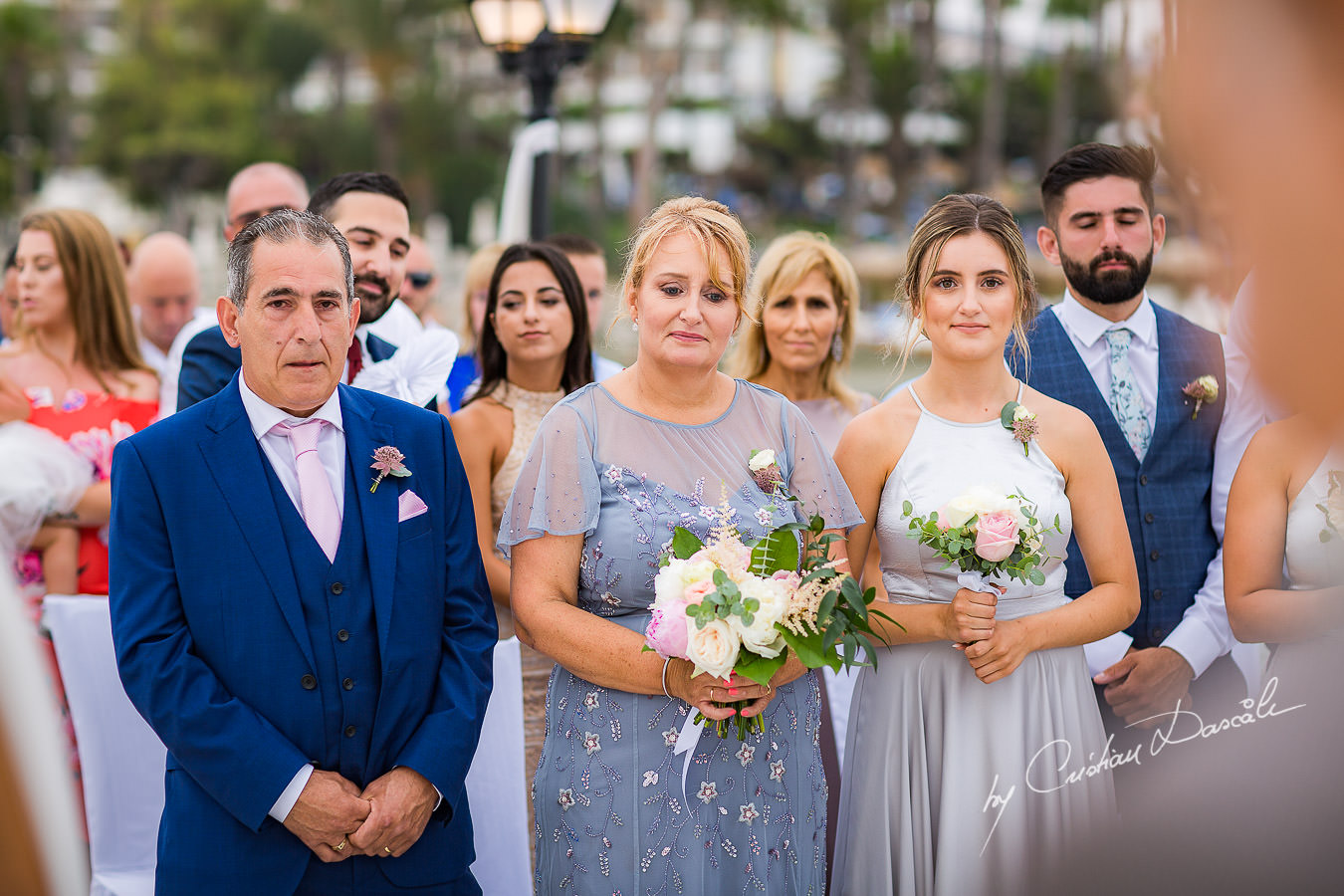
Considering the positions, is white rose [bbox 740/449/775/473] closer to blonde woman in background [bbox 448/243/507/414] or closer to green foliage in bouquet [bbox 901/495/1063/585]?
green foliage in bouquet [bbox 901/495/1063/585]

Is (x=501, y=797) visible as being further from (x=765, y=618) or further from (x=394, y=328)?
(x=394, y=328)

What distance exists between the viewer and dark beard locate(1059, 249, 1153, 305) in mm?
4266

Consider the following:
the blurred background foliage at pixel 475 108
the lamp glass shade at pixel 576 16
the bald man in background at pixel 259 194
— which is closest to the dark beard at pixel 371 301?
the bald man in background at pixel 259 194

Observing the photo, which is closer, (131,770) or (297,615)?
(297,615)

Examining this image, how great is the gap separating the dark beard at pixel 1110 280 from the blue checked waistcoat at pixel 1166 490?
28 centimetres

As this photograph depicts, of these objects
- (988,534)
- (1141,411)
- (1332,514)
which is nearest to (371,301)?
(988,534)

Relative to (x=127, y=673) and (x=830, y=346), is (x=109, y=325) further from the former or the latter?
(x=830, y=346)

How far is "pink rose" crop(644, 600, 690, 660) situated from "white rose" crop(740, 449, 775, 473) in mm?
609

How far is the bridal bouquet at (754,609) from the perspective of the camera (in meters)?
2.67

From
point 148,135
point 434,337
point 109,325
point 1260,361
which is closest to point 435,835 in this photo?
point 434,337

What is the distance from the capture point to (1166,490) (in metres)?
4.07

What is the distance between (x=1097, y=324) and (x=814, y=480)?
5.33 feet

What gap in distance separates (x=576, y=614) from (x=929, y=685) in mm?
1180

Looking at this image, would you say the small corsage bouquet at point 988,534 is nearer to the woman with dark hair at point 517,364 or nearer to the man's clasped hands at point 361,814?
the man's clasped hands at point 361,814
